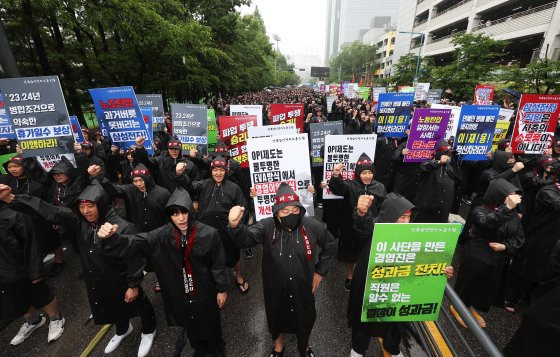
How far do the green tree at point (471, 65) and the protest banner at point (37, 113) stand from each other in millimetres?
20754

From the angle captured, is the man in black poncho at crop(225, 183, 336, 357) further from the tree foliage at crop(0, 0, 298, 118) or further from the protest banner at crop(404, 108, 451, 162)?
the tree foliage at crop(0, 0, 298, 118)

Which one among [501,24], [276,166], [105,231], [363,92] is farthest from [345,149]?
[501,24]

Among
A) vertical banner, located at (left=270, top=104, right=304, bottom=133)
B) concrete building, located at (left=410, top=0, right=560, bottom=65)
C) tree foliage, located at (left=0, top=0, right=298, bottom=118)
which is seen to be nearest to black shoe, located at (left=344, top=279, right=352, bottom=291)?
vertical banner, located at (left=270, top=104, right=304, bottom=133)

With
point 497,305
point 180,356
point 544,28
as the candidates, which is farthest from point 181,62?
point 544,28

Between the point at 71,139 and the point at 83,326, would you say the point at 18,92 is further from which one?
the point at 83,326

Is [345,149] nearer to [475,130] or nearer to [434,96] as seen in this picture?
[475,130]

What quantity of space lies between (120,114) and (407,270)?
6886mm

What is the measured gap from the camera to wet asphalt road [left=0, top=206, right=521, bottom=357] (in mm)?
3535

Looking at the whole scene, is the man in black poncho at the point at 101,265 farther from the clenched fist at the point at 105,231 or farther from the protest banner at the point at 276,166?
the protest banner at the point at 276,166

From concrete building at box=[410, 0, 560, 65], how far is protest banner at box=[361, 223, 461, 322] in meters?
25.5

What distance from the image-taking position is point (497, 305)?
4.17m

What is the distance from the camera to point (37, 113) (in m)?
5.20

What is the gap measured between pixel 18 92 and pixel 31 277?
3.68 meters

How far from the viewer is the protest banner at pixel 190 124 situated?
23.2 ft
